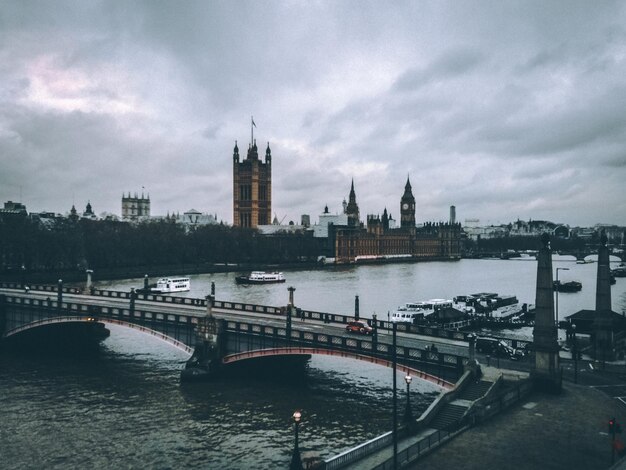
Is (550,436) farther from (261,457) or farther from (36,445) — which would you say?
(36,445)

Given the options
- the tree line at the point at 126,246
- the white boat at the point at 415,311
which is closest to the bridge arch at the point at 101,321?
the white boat at the point at 415,311

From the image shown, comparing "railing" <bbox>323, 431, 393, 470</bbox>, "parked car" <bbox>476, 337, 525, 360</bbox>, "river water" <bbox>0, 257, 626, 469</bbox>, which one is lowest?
"river water" <bbox>0, 257, 626, 469</bbox>

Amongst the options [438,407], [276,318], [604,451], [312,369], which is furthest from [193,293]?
[604,451]

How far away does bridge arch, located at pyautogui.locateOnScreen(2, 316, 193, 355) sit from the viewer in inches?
1741

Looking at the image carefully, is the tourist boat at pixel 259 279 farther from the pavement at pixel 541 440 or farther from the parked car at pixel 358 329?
the pavement at pixel 541 440

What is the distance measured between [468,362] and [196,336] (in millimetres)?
20360

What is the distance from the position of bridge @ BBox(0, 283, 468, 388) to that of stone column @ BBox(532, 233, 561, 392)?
13.3 ft

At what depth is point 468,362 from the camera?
29.7m

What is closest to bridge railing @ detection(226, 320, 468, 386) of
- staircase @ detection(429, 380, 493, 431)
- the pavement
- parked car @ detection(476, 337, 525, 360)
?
staircase @ detection(429, 380, 493, 431)

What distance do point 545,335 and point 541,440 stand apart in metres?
8.52

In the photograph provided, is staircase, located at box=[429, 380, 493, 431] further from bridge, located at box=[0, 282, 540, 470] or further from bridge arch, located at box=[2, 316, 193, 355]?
bridge arch, located at box=[2, 316, 193, 355]

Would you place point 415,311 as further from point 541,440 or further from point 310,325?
point 541,440

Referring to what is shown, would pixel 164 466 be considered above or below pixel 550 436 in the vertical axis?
below

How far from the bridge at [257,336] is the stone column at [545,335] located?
4.04 m
